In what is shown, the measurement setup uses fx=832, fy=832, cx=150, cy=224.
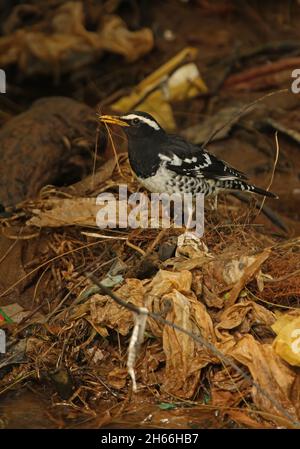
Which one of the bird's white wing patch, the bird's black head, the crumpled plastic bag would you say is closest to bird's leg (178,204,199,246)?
the bird's white wing patch

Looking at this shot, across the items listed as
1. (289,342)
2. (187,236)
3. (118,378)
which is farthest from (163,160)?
(289,342)

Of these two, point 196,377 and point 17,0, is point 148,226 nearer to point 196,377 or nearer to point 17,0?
point 196,377

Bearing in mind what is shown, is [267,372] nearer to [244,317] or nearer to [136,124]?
[244,317]

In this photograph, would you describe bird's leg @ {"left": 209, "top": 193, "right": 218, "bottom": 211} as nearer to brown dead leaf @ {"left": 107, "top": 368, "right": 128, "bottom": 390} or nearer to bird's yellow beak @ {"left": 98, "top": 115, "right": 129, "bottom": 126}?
bird's yellow beak @ {"left": 98, "top": 115, "right": 129, "bottom": 126}

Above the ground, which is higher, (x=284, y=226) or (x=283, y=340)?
(x=283, y=340)

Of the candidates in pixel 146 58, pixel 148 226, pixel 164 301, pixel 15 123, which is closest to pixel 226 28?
pixel 146 58

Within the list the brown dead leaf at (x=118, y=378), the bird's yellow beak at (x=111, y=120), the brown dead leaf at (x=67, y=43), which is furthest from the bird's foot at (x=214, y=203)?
the brown dead leaf at (x=67, y=43)

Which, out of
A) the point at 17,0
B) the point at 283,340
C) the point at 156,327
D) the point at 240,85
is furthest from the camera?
the point at 17,0

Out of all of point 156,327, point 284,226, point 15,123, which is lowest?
point 284,226

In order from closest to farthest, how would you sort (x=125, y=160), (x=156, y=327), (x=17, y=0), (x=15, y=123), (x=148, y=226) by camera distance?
(x=156, y=327)
(x=148, y=226)
(x=125, y=160)
(x=15, y=123)
(x=17, y=0)
